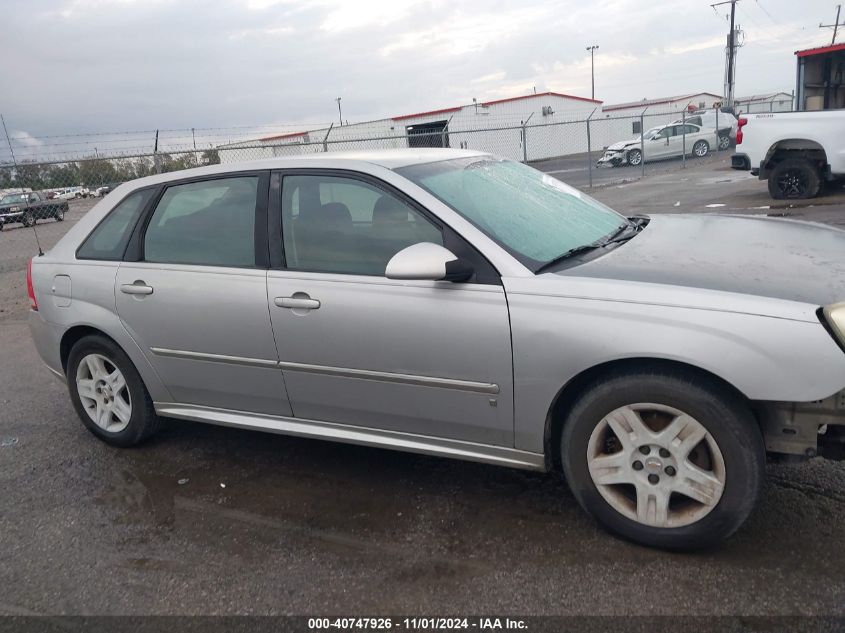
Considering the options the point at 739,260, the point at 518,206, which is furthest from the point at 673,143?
the point at 739,260

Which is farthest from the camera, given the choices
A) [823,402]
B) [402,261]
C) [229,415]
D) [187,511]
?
[229,415]

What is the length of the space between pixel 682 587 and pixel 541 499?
0.84m

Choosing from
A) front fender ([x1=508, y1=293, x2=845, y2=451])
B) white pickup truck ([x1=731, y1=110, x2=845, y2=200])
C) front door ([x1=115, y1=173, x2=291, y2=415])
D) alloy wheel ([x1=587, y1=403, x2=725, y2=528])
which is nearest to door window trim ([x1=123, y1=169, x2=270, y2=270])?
front door ([x1=115, y1=173, x2=291, y2=415])

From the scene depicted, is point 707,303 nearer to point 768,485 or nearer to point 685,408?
point 685,408

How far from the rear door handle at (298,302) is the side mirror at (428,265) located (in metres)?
0.50

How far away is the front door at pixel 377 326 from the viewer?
10.1 feet

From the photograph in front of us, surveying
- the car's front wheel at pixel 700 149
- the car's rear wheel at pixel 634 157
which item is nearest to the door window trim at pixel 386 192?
the car's rear wheel at pixel 634 157

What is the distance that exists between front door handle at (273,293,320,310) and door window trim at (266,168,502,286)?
138 mm

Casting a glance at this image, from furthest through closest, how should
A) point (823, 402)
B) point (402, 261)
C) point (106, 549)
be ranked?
point (106, 549), point (402, 261), point (823, 402)

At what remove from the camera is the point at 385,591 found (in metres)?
2.80

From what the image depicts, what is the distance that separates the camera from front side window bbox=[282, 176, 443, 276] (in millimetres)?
3355

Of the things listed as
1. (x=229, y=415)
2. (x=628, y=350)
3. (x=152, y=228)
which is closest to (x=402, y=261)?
(x=628, y=350)

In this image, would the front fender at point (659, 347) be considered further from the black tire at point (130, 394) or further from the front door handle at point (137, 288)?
the black tire at point (130, 394)

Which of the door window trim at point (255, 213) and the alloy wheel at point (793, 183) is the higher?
the door window trim at point (255, 213)
